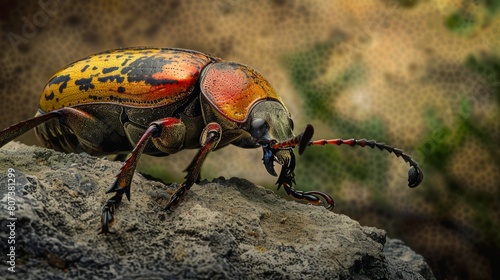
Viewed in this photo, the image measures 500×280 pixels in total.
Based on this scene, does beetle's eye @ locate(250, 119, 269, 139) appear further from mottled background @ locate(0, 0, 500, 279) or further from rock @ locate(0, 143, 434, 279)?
mottled background @ locate(0, 0, 500, 279)

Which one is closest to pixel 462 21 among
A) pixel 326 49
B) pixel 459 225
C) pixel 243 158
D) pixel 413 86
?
pixel 413 86

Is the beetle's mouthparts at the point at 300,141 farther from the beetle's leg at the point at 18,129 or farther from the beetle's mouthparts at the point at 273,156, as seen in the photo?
the beetle's leg at the point at 18,129

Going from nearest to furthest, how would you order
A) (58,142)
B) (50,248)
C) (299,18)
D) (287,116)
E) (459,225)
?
(50,248)
(287,116)
(58,142)
(459,225)
(299,18)

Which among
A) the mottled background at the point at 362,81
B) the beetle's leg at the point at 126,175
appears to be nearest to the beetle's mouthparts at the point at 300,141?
the beetle's leg at the point at 126,175

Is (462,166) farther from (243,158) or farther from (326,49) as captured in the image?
(243,158)

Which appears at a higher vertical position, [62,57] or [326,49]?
[326,49]

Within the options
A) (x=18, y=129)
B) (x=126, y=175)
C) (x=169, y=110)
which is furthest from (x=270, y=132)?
(x=18, y=129)

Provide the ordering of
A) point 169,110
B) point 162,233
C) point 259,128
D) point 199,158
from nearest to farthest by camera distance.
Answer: point 162,233, point 199,158, point 259,128, point 169,110

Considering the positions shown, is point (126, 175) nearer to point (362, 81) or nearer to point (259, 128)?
point (259, 128)
